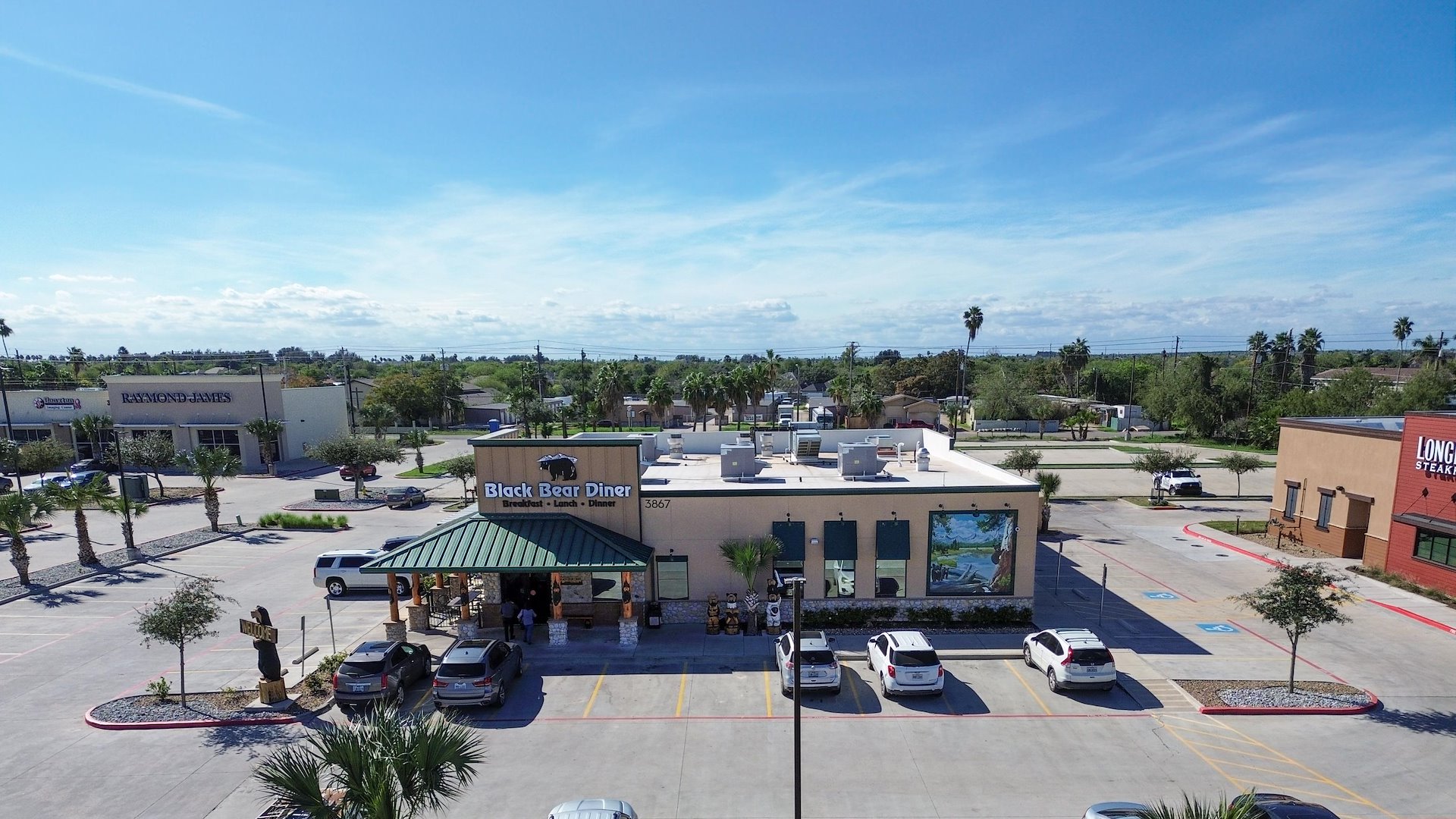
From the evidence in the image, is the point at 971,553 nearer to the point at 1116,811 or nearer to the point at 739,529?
the point at 739,529

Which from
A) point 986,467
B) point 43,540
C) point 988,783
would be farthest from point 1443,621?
point 43,540

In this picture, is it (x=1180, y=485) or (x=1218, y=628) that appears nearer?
(x=1218, y=628)

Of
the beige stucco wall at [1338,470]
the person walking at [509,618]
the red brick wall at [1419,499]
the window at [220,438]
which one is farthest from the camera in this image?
the window at [220,438]

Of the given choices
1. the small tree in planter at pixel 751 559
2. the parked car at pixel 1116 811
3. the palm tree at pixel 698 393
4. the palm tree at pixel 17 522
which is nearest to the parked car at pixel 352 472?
the palm tree at pixel 17 522

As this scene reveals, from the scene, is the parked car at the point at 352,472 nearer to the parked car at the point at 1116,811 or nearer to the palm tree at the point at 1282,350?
the parked car at the point at 1116,811

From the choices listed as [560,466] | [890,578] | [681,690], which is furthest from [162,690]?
[890,578]

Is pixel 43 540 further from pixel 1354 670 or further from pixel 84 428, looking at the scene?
pixel 1354 670
